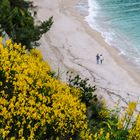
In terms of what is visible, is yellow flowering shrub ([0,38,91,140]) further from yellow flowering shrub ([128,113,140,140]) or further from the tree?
the tree

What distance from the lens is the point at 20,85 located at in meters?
9.17

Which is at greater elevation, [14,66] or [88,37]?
[88,37]

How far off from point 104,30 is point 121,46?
550 cm

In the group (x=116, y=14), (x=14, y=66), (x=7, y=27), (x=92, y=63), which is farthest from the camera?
(x=116, y=14)

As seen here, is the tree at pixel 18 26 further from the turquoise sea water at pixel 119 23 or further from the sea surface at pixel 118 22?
the turquoise sea water at pixel 119 23

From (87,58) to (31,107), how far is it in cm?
2842

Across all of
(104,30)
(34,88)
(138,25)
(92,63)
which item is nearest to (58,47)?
(92,63)

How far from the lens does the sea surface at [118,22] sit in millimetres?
41406

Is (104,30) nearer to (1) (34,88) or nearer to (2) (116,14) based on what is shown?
(2) (116,14)

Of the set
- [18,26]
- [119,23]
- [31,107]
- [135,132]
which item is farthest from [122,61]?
[135,132]

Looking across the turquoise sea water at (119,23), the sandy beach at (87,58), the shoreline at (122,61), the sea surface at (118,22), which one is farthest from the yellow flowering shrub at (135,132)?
the turquoise sea water at (119,23)

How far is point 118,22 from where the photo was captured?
1978 inches

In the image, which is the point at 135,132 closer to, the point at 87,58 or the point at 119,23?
the point at 87,58

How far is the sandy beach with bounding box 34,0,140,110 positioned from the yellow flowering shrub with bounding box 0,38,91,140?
16.8 m
